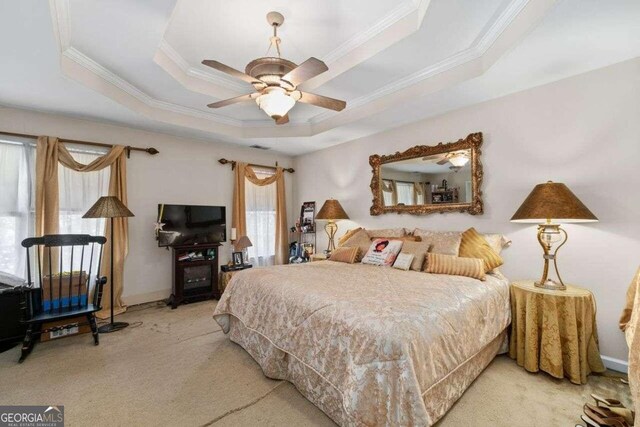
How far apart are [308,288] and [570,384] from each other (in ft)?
6.68

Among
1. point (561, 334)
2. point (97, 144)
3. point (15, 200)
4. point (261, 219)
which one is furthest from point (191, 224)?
point (561, 334)

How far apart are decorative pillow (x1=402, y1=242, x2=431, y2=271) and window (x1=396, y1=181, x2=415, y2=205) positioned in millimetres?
825

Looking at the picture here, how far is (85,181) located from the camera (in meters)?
3.46

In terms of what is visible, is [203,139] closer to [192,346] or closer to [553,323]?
[192,346]

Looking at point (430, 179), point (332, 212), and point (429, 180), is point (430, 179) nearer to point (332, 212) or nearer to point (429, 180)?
point (429, 180)

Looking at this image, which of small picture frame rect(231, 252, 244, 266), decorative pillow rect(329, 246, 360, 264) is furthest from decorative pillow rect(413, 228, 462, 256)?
small picture frame rect(231, 252, 244, 266)

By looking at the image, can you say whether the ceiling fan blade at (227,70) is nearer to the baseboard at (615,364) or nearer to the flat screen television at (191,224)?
the flat screen television at (191,224)

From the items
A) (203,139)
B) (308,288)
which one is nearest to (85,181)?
(203,139)

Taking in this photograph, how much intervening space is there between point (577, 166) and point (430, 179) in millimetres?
1353

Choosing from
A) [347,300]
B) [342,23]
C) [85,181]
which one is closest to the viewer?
[347,300]

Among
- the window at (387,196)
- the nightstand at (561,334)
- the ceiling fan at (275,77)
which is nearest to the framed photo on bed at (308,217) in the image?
the window at (387,196)

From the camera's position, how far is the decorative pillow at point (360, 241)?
11.2 ft

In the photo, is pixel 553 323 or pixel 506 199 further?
pixel 506 199

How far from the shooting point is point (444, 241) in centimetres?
287
